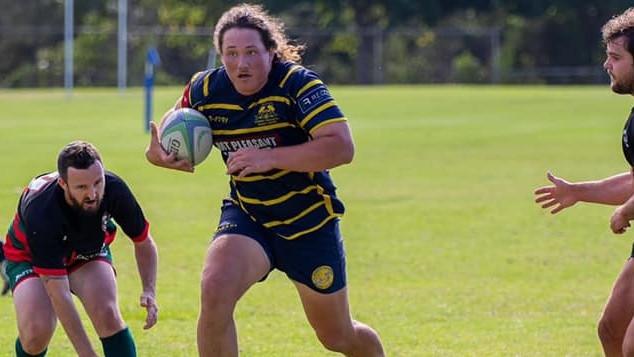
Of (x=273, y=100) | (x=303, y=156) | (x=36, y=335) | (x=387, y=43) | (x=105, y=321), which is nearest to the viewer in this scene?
(x=303, y=156)

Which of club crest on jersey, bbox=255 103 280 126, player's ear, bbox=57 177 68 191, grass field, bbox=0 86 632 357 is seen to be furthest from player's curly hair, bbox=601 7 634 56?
grass field, bbox=0 86 632 357

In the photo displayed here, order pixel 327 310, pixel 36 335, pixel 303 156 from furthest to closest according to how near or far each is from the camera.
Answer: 1. pixel 36 335
2. pixel 327 310
3. pixel 303 156

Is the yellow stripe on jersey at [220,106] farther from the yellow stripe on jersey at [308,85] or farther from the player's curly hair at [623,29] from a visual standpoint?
the player's curly hair at [623,29]

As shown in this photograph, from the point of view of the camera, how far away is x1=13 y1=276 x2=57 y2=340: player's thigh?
21.7 feet

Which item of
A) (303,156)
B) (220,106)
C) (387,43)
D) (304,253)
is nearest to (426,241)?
(304,253)

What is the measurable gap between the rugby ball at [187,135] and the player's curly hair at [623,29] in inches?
77.1

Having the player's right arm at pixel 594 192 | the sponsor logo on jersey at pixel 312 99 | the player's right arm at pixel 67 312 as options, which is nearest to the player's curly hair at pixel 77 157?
the player's right arm at pixel 67 312

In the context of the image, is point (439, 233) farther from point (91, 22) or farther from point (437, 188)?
point (91, 22)

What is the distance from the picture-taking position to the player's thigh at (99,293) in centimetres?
672

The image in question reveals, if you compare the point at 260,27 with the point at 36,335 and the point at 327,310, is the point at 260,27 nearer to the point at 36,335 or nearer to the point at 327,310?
the point at 327,310

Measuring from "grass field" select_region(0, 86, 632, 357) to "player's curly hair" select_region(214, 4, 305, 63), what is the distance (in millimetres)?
2586

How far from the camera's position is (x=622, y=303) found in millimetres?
6223

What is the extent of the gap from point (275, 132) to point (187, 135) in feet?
1.40

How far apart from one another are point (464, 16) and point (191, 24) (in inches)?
574
